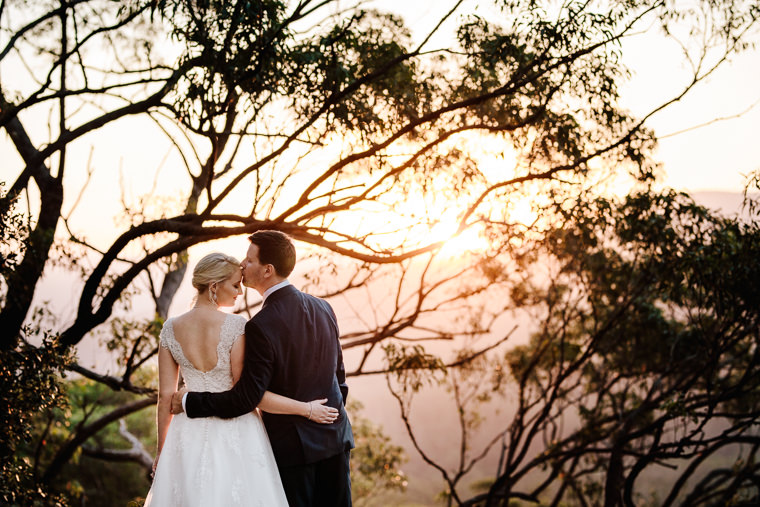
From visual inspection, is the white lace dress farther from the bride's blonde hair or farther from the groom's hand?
the bride's blonde hair

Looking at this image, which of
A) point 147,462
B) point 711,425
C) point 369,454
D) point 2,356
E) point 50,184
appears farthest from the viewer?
point 711,425

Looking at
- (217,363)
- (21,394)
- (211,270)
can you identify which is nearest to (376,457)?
(21,394)

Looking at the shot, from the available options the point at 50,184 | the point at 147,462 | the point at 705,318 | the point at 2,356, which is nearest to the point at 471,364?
the point at 705,318

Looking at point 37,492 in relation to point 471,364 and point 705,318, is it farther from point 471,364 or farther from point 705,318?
point 705,318

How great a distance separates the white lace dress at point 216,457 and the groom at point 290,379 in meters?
0.07

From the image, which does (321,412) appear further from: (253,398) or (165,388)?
(165,388)

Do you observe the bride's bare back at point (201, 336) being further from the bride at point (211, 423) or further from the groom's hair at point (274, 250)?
the groom's hair at point (274, 250)

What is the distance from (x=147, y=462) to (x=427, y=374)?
14.9 feet

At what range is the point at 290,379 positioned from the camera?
2.77m

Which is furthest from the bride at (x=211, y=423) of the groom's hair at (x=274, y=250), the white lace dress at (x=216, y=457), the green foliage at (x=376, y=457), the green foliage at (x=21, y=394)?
the green foliage at (x=376, y=457)

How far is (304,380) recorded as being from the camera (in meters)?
2.78

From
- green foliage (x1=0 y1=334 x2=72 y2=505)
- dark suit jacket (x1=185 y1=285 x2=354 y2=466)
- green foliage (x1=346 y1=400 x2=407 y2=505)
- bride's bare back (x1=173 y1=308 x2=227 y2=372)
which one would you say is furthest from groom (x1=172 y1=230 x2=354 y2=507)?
green foliage (x1=346 y1=400 x2=407 y2=505)

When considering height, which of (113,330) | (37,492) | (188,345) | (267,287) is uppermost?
(113,330)

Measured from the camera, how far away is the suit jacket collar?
278cm
